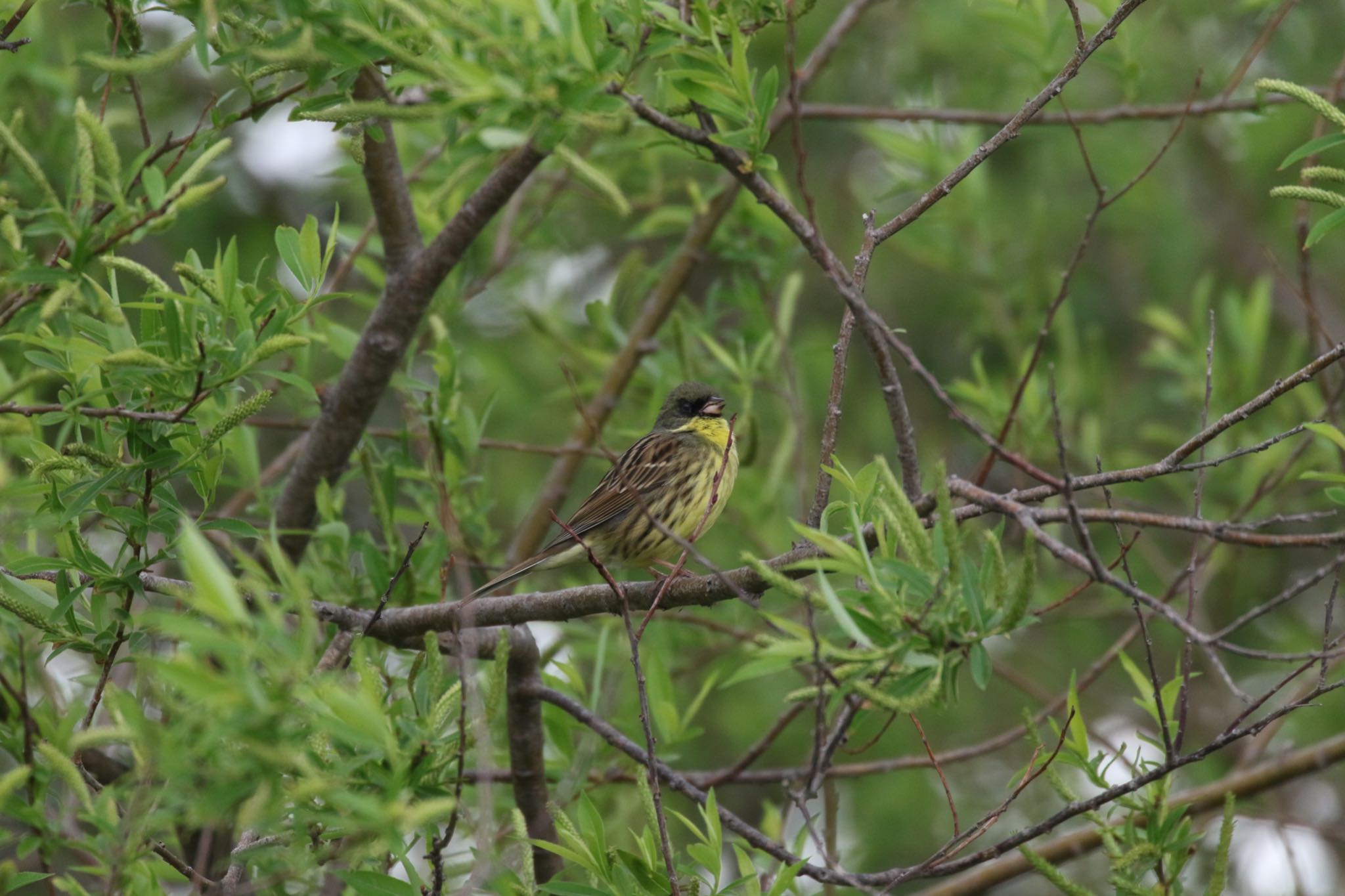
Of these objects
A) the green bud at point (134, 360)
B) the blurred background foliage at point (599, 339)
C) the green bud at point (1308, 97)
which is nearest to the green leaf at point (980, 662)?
the blurred background foliage at point (599, 339)

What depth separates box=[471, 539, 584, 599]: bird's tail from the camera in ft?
17.9

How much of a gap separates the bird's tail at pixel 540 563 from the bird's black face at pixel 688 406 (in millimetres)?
1012

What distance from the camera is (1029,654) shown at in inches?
379

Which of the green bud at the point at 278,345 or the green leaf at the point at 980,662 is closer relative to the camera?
the green leaf at the point at 980,662

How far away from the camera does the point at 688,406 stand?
257 inches

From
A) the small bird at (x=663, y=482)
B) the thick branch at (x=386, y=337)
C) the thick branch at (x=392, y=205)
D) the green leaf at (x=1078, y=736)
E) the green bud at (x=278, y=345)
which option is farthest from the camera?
the small bird at (x=663, y=482)

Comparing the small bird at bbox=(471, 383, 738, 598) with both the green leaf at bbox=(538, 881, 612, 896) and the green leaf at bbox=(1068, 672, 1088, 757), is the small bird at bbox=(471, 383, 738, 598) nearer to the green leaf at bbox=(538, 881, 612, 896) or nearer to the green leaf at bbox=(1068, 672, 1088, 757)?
the green leaf at bbox=(1068, 672, 1088, 757)

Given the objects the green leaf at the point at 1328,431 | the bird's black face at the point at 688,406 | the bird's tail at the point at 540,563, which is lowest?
the green leaf at the point at 1328,431

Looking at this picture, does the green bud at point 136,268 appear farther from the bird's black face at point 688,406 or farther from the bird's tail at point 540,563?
the bird's black face at point 688,406

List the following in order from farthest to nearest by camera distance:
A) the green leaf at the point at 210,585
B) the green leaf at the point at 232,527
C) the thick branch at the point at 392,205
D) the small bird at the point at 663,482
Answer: the small bird at the point at 663,482
the thick branch at the point at 392,205
the green leaf at the point at 232,527
the green leaf at the point at 210,585

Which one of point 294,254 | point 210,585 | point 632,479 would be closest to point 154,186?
point 294,254

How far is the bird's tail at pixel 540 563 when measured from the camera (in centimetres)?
546

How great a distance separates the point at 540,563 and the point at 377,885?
2.68 m

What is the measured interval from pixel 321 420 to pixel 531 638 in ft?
3.99
